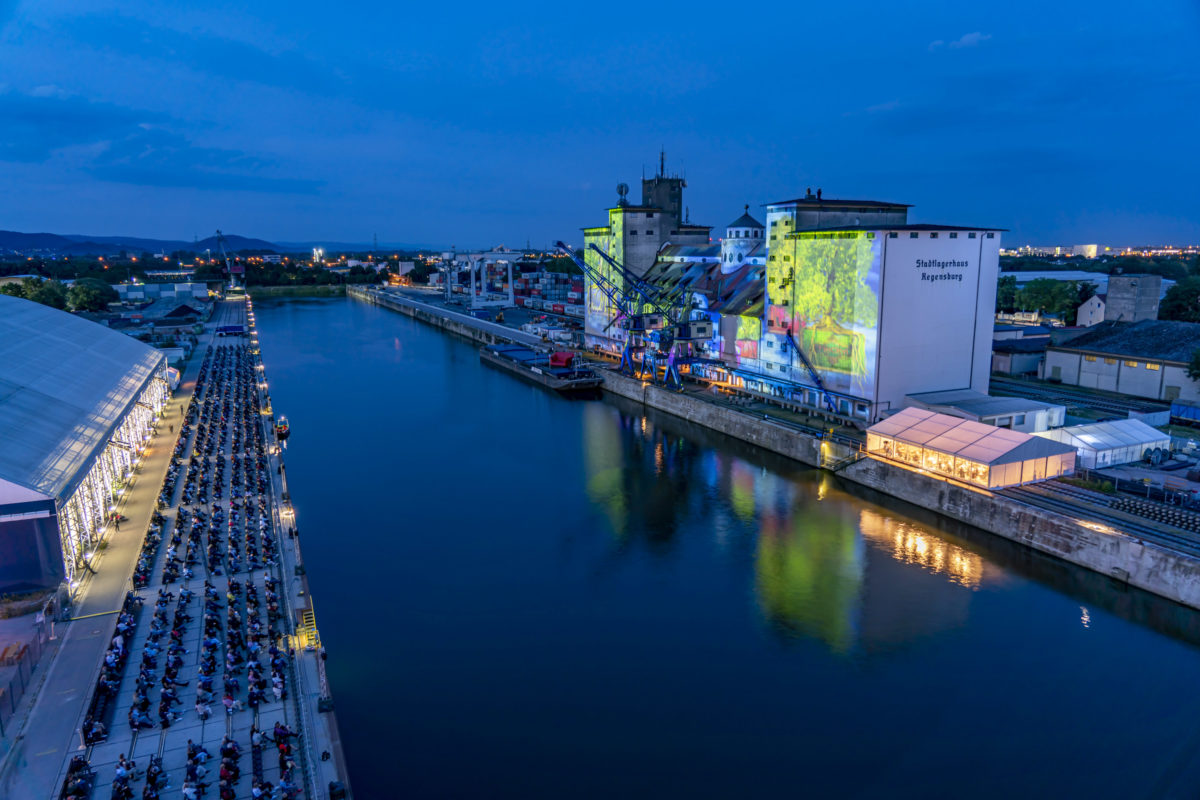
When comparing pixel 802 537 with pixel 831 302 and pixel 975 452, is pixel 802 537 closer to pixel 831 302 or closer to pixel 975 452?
pixel 975 452

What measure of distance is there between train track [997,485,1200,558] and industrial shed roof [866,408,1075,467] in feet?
2.82

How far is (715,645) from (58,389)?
57.0ft

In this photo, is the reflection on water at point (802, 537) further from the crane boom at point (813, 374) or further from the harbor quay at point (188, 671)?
the harbor quay at point (188, 671)

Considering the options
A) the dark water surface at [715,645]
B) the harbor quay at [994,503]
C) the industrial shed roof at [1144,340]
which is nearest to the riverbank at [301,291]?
the harbor quay at [994,503]

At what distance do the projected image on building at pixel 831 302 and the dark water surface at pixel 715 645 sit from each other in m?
4.24

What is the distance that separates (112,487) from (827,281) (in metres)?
22.1

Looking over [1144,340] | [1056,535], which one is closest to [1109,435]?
[1056,535]

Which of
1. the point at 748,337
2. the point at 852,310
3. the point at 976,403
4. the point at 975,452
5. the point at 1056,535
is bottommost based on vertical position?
the point at 1056,535

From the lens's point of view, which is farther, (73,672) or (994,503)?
(994,503)

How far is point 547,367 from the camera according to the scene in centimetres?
3953

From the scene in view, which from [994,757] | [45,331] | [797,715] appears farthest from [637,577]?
[45,331]

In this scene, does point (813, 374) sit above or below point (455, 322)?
above

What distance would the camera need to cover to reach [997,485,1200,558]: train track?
14172 millimetres

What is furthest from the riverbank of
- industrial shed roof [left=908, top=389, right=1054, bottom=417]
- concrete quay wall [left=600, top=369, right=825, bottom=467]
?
industrial shed roof [left=908, top=389, right=1054, bottom=417]
